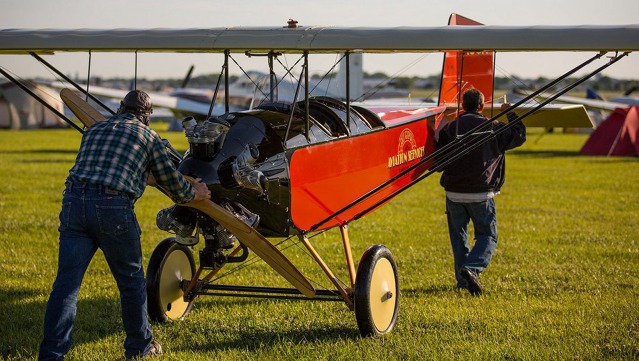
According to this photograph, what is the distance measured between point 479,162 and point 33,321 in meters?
4.03

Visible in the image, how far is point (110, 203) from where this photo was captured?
5023 mm

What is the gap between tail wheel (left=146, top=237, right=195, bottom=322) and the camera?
6441 mm

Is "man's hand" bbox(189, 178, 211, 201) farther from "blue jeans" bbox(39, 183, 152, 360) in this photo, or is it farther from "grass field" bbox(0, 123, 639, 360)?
"grass field" bbox(0, 123, 639, 360)

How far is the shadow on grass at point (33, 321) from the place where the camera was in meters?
5.87

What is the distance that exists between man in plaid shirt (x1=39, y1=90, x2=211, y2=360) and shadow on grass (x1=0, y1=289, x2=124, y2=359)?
2.36ft

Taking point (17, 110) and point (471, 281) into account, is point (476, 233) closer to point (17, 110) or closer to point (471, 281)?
point (471, 281)

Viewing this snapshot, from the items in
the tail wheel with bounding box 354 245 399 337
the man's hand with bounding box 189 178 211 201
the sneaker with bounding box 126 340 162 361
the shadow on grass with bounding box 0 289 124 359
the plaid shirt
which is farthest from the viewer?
the tail wheel with bounding box 354 245 399 337

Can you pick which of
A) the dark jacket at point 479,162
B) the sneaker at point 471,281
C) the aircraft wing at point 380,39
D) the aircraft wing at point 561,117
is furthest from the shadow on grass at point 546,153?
the aircraft wing at point 380,39

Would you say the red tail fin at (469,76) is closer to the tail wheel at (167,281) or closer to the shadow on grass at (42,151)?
the tail wheel at (167,281)

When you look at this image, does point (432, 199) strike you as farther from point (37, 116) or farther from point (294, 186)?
point (37, 116)

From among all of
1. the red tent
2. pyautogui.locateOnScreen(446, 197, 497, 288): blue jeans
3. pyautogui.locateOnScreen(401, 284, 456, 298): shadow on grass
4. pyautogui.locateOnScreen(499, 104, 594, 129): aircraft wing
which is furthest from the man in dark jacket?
the red tent

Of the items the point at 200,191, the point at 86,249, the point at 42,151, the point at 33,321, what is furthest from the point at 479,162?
the point at 42,151

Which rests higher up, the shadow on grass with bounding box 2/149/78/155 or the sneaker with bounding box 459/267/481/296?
the sneaker with bounding box 459/267/481/296

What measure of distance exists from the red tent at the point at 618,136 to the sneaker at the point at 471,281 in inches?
771
